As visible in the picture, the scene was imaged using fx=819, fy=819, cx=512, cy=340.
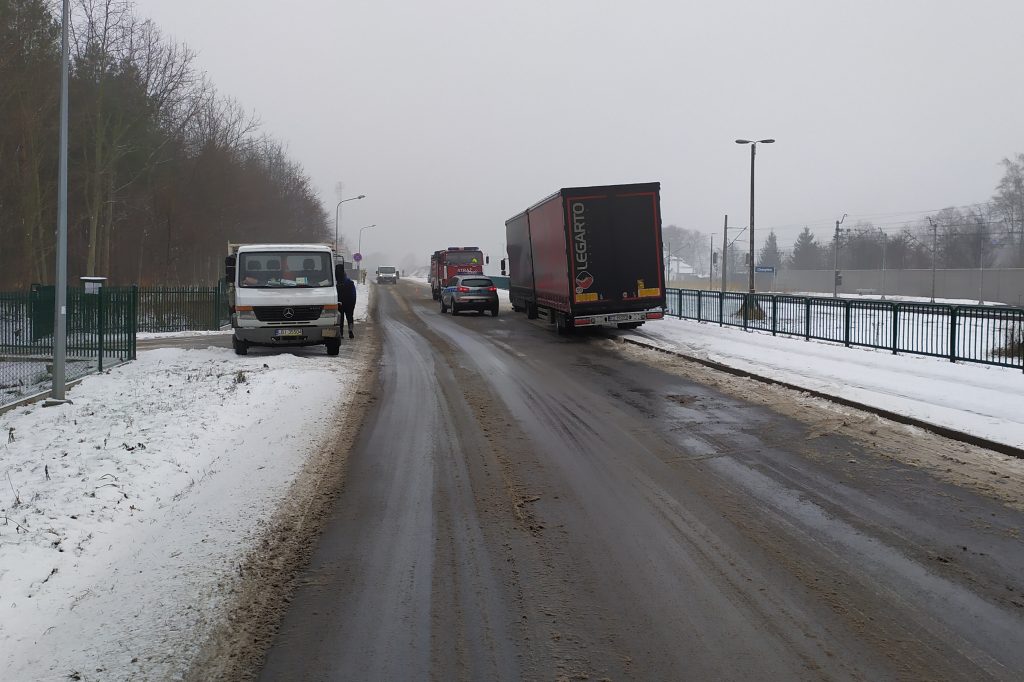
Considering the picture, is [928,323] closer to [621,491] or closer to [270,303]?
[621,491]

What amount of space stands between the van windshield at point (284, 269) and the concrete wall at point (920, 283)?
1778 inches

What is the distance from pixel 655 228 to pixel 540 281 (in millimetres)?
5691

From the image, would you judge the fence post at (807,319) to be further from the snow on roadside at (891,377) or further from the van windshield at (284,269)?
the van windshield at (284,269)

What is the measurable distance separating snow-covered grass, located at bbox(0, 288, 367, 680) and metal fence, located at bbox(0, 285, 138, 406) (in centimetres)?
322

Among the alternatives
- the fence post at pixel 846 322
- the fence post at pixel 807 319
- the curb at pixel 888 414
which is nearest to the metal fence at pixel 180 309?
the curb at pixel 888 414

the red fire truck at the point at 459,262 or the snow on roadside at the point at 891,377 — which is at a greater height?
the red fire truck at the point at 459,262

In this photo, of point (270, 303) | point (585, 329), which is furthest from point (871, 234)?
point (270, 303)

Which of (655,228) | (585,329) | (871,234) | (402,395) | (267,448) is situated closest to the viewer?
(267,448)

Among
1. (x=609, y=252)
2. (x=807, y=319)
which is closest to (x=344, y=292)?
(x=609, y=252)

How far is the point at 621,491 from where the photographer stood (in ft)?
23.4

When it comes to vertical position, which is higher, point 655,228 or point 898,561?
point 655,228

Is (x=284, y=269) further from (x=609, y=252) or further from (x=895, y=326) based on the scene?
(x=895, y=326)

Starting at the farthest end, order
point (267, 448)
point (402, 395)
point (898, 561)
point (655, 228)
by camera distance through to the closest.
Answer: point (655, 228)
point (402, 395)
point (267, 448)
point (898, 561)

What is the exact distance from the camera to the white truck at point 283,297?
57.2 ft
